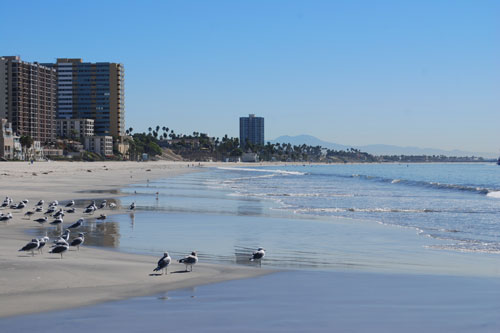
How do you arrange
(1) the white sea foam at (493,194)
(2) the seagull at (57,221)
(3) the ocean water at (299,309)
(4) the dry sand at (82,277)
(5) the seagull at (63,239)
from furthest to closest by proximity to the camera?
1. (1) the white sea foam at (493,194)
2. (2) the seagull at (57,221)
3. (5) the seagull at (63,239)
4. (4) the dry sand at (82,277)
5. (3) the ocean water at (299,309)

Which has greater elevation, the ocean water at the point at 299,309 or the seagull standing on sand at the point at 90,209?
the seagull standing on sand at the point at 90,209

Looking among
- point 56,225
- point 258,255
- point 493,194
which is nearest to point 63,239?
point 258,255

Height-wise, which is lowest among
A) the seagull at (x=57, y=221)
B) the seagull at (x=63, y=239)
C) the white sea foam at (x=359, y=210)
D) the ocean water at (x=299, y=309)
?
the white sea foam at (x=359, y=210)

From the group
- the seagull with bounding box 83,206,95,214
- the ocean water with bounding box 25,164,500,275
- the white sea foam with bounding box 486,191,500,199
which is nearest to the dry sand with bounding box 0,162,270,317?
the ocean water with bounding box 25,164,500,275

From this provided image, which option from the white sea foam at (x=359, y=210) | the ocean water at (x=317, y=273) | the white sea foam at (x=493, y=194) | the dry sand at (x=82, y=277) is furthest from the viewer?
the white sea foam at (x=493, y=194)

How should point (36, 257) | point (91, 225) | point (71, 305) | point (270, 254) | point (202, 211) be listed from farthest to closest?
point (202, 211) → point (91, 225) → point (270, 254) → point (36, 257) → point (71, 305)

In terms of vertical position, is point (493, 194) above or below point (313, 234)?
below

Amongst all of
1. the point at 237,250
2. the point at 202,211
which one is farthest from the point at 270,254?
the point at 202,211

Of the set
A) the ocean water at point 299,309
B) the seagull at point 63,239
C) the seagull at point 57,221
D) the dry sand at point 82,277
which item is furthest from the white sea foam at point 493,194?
the seagull at point 63,239

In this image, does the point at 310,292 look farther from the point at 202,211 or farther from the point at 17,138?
the point at 17,138

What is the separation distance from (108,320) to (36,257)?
6.29 meters

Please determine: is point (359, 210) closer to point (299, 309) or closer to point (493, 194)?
point (299, 309)

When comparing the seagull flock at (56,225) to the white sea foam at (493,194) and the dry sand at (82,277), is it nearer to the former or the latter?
the dry sand at (82,277)

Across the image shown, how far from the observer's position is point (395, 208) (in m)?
35.8
